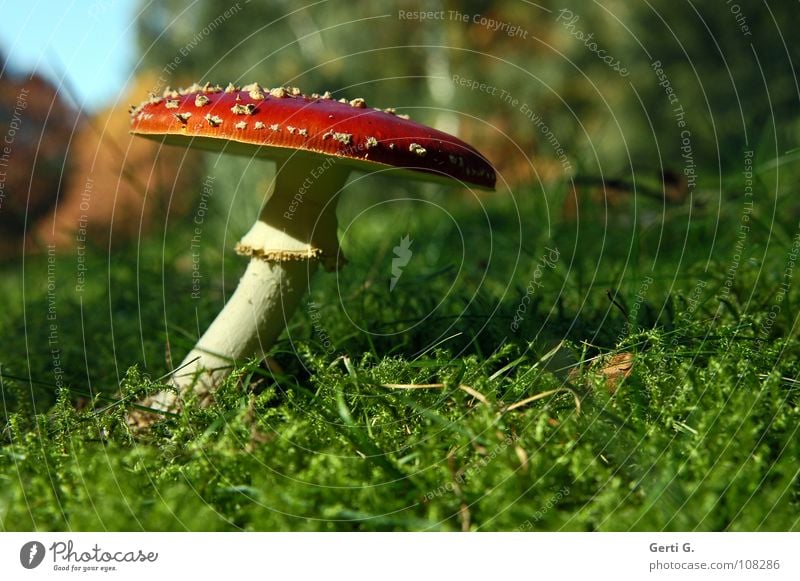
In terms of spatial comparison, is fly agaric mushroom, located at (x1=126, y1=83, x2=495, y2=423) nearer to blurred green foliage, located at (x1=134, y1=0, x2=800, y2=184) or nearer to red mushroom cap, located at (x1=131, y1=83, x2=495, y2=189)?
red mushroom cap, located at (x1=131, y1=83, x2=495, y2=189)

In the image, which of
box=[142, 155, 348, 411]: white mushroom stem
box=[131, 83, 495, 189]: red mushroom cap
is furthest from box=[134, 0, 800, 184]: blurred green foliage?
box=[131, 83, 495, 189]: red mushroom cap

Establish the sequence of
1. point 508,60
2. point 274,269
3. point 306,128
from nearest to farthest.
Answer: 1. point 306,128
2. point 274,269
3. point 508,60

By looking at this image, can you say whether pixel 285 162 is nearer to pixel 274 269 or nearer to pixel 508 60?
pixel 274 269

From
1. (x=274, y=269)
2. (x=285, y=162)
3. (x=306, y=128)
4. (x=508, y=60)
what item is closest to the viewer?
(x=306, y=128)

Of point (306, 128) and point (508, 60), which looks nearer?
point (306, 128)

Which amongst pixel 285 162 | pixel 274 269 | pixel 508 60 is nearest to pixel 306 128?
pixel 285 162

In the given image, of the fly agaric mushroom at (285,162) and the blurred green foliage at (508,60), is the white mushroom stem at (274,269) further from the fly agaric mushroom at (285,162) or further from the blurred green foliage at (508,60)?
the blurred green foliage at (508,60)

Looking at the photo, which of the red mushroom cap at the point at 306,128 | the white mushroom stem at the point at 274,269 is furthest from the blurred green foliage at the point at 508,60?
the red mushroom cap at the point at 306,128

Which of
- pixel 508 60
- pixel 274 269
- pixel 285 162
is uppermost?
pixel 508 60
